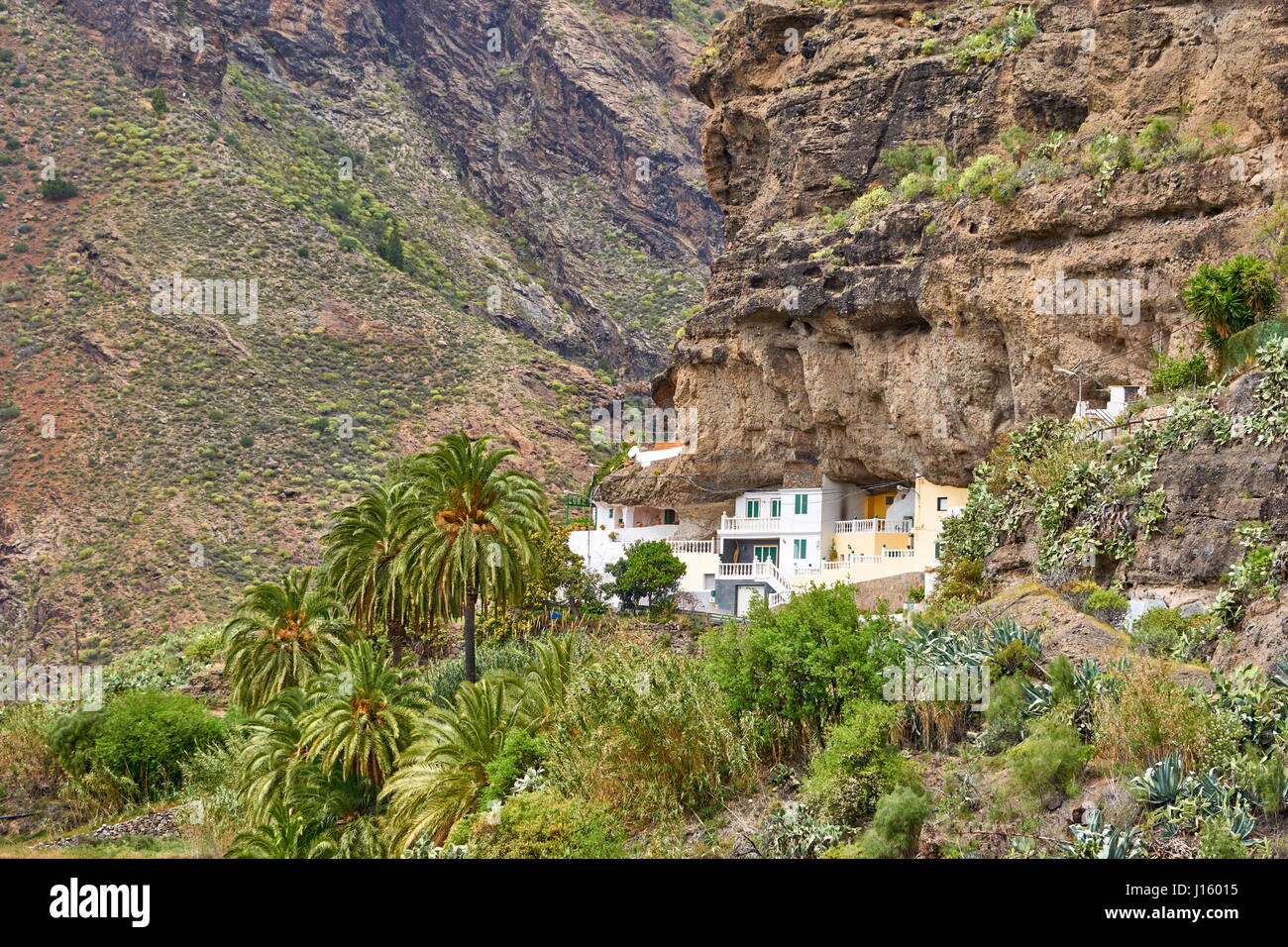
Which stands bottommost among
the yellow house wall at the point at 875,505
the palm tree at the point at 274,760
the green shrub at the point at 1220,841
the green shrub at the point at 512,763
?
the palm tree at the point at 274,760

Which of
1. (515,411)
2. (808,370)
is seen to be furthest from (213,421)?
(808,370)

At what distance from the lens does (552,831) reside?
1983cm

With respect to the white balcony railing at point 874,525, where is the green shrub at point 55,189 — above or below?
above

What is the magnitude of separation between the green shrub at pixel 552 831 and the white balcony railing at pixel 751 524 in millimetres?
23824

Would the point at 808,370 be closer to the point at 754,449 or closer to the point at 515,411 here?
the point at 754,449

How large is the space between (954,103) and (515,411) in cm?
4201

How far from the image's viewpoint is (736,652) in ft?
75.1

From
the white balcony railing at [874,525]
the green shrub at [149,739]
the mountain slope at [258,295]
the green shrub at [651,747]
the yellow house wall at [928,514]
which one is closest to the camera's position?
the green shrub at [651,747]

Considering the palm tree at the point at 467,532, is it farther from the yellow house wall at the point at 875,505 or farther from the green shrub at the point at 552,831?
the yellow house wall at the point at 875,505

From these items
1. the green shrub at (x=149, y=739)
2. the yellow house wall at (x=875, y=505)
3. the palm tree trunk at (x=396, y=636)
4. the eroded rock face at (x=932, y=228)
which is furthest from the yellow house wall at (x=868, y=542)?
the green shrub at (x=149, y=739)

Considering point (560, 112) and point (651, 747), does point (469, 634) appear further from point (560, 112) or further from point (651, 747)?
point (560, 112)

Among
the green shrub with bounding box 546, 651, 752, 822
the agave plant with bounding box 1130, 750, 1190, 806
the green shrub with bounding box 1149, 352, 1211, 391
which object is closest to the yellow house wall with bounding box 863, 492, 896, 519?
the green shrub with bounding box 1149, 352, 1211, 391

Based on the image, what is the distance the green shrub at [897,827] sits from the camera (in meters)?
17.1

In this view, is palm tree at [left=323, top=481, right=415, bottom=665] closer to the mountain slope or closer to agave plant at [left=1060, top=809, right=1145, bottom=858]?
agave plant at [left=1060, top=809, right=1145, bottom=858]
